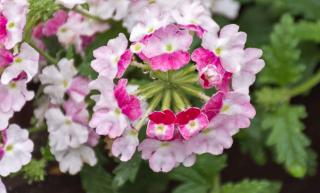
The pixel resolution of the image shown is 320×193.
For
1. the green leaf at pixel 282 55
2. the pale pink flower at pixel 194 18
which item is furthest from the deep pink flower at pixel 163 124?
the green leaf at pixel 282 55

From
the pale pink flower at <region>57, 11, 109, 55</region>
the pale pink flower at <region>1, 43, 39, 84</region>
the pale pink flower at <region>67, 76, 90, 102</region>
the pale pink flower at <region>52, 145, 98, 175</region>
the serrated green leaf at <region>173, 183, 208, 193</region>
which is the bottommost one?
the serrated green leaf at <region>173, 183, 208, 193</region>

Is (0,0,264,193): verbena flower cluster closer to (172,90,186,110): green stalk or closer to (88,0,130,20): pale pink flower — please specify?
(172,90,186,110): green stalk

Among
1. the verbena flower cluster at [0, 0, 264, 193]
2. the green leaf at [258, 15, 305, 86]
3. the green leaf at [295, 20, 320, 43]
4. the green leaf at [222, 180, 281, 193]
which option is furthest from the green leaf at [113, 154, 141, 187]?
the green leaf at [295, 20, 320, 43]

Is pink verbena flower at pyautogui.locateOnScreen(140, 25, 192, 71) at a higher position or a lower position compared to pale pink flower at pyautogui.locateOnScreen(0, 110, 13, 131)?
higher

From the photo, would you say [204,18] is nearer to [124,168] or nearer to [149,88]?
[149,88]

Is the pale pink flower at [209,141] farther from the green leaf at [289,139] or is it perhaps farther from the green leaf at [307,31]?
the green leaf at [307,31]

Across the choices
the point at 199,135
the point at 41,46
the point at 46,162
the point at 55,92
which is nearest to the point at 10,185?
the point at 46,162
